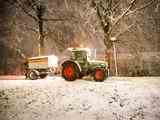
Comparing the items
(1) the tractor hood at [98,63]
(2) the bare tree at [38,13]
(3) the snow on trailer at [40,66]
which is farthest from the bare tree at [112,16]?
(3) the snow on trailer at [40,66]

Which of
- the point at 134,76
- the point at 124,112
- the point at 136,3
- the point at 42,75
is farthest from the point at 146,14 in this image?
the point at 42,75

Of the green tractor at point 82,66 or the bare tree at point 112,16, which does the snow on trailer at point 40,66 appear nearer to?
the green tractor at point 82,66

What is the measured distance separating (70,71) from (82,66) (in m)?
0.16

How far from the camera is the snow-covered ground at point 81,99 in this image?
2746 millimetres

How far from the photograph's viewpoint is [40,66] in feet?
10.1

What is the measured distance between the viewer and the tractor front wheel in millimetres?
2994

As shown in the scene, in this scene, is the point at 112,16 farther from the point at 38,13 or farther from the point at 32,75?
the point at 32,75

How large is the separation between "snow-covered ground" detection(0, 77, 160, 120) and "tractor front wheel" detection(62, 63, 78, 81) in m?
0.08

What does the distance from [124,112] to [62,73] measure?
850mm

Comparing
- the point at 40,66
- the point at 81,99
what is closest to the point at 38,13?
the point at 40,66

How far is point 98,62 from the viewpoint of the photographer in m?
2.97

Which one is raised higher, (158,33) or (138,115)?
(158,33)

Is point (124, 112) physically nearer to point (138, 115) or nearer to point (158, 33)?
point (138, 115)

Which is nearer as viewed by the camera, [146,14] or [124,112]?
[124,112]
